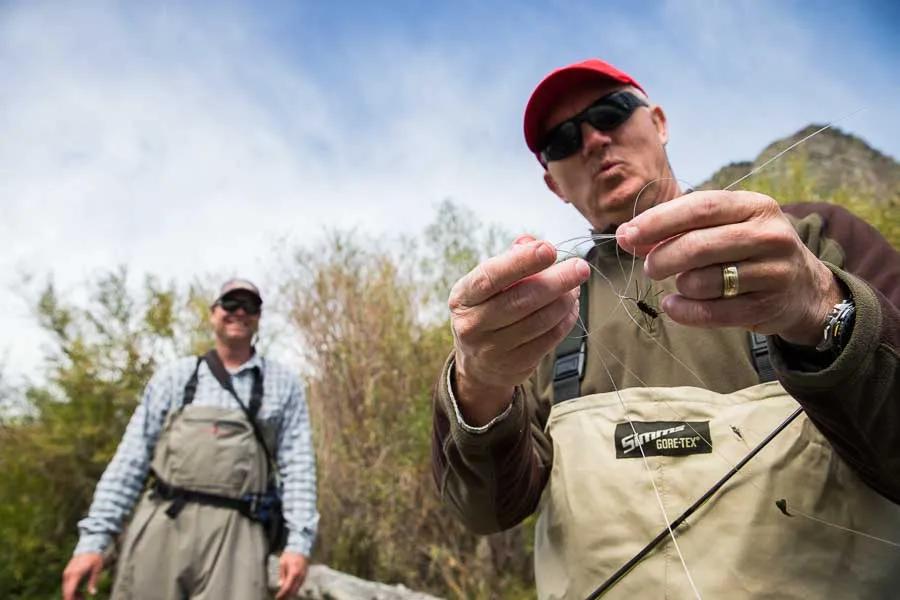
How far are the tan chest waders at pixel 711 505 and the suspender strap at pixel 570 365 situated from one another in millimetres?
90

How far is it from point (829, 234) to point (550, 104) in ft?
3.37

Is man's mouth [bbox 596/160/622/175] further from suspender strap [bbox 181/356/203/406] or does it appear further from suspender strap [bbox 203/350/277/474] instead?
suspender strap [bbox 181/356/203/406]

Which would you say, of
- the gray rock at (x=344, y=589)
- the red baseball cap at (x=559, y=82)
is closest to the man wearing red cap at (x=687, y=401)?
the red baseball cap at (x=559, y=82)

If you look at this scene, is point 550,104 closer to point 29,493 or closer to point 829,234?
point 829,234

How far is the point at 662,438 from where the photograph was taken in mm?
1441

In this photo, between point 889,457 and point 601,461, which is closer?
point 889,457

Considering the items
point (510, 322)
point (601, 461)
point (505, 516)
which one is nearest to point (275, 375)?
point (505, 516)

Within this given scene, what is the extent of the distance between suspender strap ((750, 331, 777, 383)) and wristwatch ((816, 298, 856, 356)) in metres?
0.35

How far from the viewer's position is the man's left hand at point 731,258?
921mm

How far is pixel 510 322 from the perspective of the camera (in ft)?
3.63

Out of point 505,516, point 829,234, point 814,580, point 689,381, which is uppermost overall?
→ point 829,234

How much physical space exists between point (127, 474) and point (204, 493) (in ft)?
1.85

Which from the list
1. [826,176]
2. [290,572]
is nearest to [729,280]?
[290,572]

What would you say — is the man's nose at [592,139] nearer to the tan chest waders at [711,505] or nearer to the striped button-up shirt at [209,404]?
the tan chest waders at [711,505]
